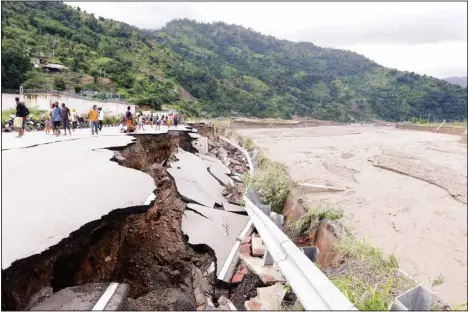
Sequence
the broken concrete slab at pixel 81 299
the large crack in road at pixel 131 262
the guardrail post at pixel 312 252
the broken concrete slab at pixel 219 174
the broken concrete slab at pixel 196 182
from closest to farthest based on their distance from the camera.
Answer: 1. the broken concrete slab at pixel 81 299
2. the large crack in road at pixel 131 262
3. the guardrail post at pixel 312 252
4. the broken concrete slab at pixel 196 182
5. the broken concrete slab at pixel 219 174

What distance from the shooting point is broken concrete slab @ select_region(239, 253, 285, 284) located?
12.8ft

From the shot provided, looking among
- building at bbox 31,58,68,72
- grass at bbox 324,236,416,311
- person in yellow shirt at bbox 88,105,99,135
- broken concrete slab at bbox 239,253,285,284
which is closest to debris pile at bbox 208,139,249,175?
person in yellow shirt at bbox 88,105,99,135

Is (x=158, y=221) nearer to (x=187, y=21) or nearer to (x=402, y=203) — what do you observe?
(x=402, y=203)

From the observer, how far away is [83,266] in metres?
3.88

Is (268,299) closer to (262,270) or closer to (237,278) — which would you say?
(262,270)

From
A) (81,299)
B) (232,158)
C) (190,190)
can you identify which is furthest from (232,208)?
(232,158)

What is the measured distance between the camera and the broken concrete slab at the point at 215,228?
16.3 ft

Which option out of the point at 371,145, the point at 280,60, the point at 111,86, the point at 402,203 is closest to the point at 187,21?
the point at 280,60

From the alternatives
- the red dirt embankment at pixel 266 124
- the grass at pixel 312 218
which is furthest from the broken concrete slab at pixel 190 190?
the red dirt embankment at pixel 266 124

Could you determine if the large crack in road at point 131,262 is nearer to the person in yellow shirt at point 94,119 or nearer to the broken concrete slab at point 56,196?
the broken concrete slab at point 56,196

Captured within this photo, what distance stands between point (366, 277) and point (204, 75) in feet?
244

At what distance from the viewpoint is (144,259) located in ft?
16.7

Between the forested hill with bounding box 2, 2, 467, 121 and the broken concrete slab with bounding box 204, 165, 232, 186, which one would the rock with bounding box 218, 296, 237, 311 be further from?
the broken concrete slab with bounding box 204, 165, 232, 186

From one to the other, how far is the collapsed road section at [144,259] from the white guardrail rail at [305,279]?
70 cm
